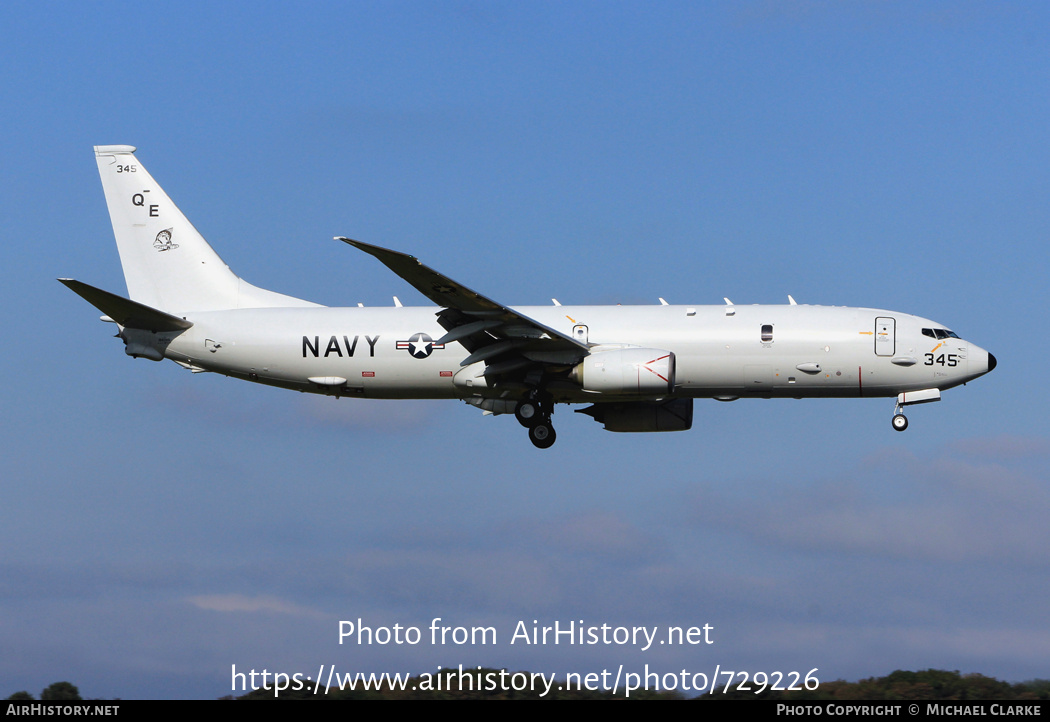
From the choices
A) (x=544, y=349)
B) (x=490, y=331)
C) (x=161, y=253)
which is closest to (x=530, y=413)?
(x=544, y=349)

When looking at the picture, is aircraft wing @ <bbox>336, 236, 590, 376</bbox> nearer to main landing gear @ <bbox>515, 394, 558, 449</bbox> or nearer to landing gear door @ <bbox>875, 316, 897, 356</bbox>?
main landing gear @ <bbox>515, 394, 558, 449</bbox>

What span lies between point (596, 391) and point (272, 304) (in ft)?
40.3

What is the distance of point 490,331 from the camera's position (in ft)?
135

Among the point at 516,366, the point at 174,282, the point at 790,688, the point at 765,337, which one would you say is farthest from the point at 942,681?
the point at 174,282

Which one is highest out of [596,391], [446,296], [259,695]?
[446,296]

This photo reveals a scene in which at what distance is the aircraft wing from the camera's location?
127ft

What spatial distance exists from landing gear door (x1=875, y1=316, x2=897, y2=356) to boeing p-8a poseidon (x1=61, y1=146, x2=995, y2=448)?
0.21ft

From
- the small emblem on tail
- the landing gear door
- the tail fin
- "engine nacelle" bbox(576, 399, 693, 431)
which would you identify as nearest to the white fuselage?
the landing gear door

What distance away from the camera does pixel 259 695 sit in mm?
33812

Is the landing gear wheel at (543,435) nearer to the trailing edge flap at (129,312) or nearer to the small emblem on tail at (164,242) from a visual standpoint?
the trailing edge flap at (129,312)

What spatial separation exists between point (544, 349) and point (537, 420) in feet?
9.35

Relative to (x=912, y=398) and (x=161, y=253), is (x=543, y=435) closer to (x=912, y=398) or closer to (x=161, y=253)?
(x=912, y=398)
